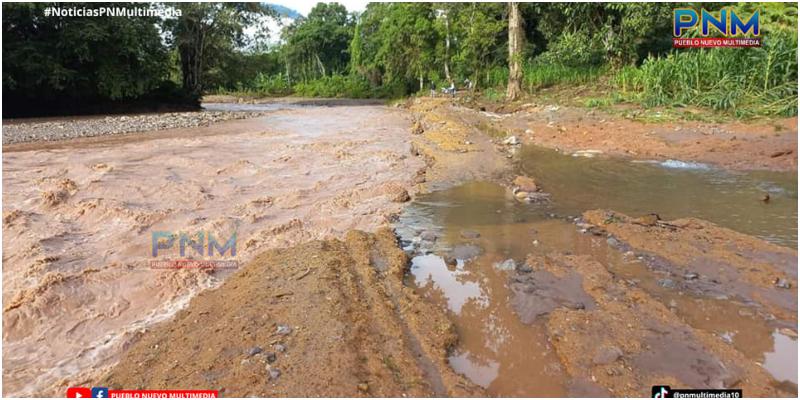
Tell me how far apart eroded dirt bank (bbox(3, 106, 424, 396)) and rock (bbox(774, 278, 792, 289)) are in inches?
129

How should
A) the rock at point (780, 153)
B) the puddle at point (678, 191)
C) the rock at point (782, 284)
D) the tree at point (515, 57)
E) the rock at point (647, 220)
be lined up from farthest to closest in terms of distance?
the tree at point (515, 57)
the rock at point (780, 153)
the puddle at point (678, 191)
the rock at point (647, 220)
the rock at point (782, 284)

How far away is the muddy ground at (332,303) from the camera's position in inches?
Answer: 96.4

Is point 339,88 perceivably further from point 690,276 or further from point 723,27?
point 690,276

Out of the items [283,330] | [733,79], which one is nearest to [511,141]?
[733,79]

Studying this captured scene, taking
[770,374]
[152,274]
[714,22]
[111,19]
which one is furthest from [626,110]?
[111,19]

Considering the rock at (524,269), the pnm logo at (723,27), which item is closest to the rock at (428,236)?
the rock at (524,269)

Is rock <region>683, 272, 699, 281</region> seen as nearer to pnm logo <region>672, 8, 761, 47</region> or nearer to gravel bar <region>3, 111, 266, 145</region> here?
pnm logo <region>672, 8, 761, 47</region>

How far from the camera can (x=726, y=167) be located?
7191mm

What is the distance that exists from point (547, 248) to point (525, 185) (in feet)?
6.90

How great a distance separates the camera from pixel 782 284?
3.33 meters

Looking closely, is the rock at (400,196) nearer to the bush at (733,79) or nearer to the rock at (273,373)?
the rock at (273,373)

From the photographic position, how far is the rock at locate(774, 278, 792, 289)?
3318 millimetres

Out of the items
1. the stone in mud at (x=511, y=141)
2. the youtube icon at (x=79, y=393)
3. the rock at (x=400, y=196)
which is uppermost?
the stone in mud at (x=511, y=141)

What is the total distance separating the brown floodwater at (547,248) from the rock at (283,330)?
0.93 metres
